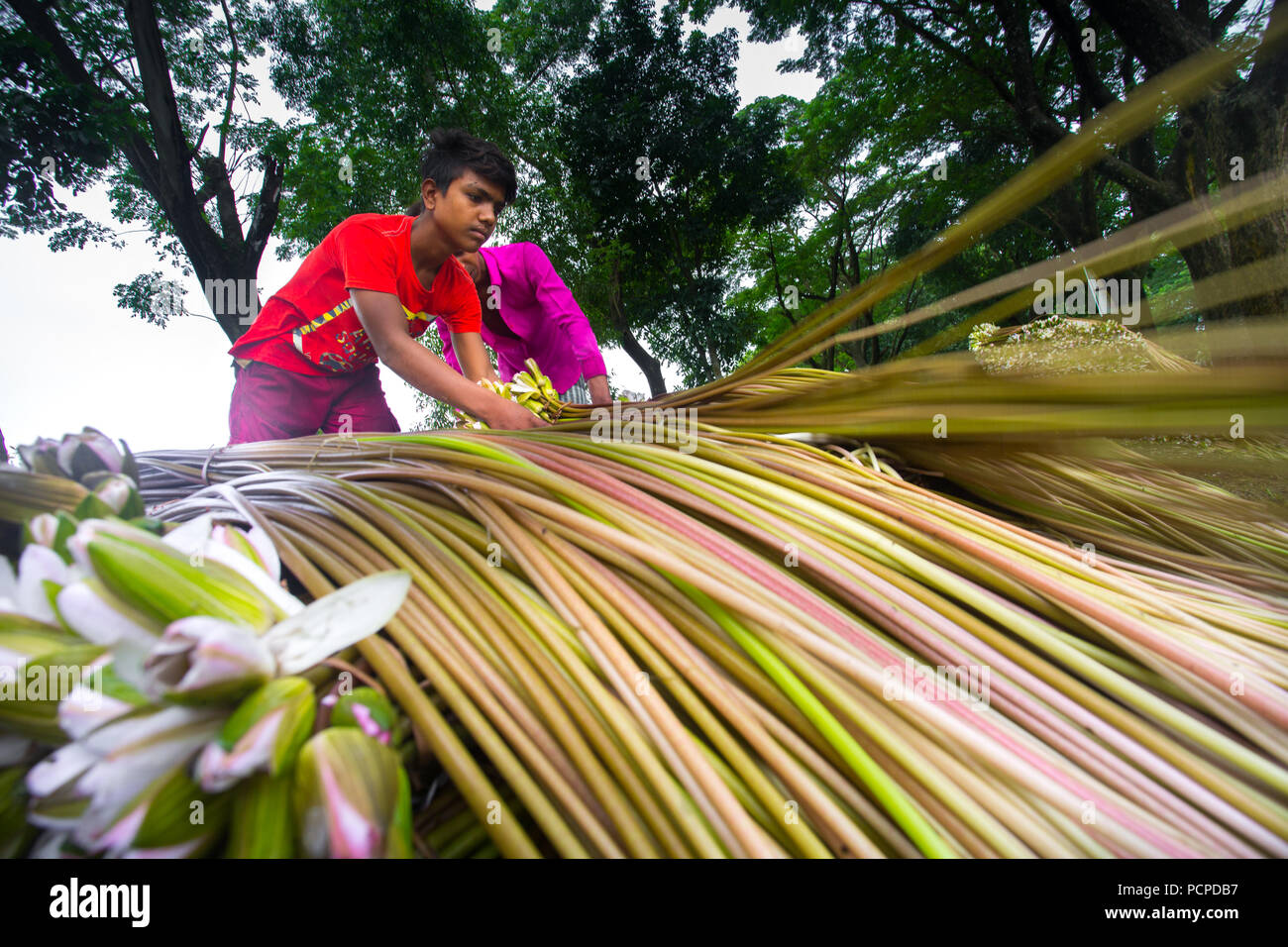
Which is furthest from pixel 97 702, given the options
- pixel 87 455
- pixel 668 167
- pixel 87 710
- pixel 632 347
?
pixel 668 167

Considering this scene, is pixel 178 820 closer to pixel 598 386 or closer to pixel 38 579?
pixel 38 579


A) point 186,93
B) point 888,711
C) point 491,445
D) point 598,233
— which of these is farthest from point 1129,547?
point 598,233

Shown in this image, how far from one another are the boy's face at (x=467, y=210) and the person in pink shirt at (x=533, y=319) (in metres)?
0.57

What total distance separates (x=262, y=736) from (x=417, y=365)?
1149 mm

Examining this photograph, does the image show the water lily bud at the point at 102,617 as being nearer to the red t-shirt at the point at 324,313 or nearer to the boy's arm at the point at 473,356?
the red t-shirt at the point at 324,313

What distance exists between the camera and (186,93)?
3969mm

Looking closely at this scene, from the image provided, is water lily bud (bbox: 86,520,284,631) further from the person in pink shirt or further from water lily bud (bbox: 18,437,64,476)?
the person in pink shirt

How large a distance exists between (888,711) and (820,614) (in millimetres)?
69

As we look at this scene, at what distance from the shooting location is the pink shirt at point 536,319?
2277mm

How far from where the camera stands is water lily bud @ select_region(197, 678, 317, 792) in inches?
7.7

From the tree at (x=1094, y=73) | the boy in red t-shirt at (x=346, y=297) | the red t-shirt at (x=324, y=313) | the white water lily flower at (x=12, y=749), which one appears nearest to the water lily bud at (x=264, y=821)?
the white water lily flower at (x=12, y=749)

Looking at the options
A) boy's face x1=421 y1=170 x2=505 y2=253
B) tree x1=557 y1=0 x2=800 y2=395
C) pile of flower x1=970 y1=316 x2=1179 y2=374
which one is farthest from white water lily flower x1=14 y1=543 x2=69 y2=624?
tree x1=557 y1=0 x2=800 y2=395

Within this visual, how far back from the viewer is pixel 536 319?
8.14 ft
